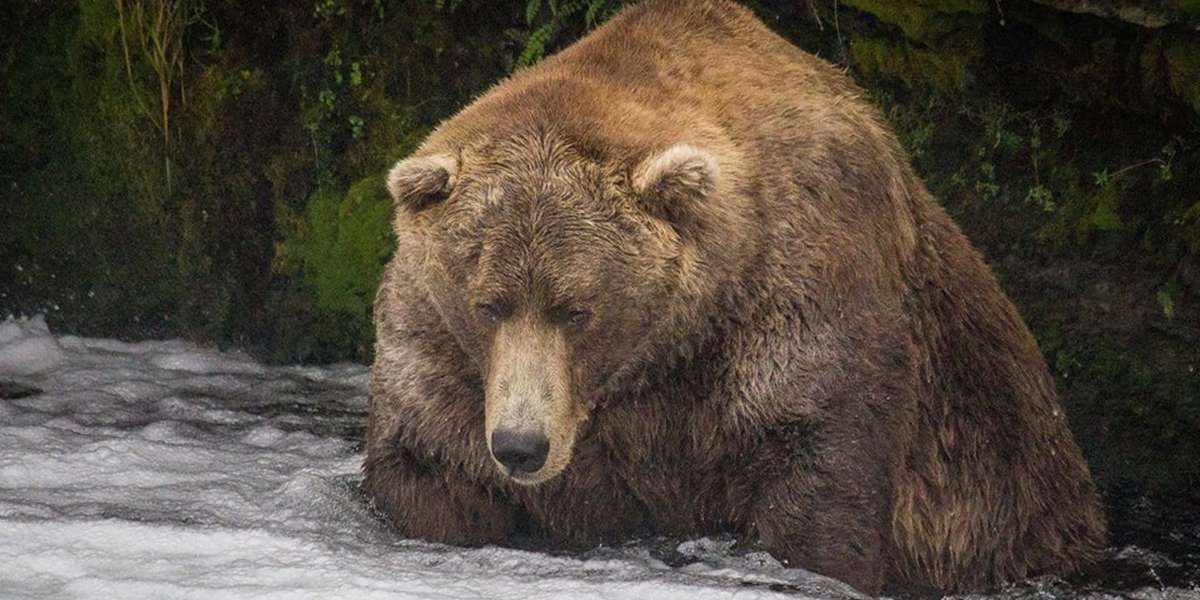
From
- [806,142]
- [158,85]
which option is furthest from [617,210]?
[158,85]

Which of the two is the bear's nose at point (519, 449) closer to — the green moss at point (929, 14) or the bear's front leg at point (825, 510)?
the bear's front leg at point (825, 510)

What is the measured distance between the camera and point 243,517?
6.38 meters

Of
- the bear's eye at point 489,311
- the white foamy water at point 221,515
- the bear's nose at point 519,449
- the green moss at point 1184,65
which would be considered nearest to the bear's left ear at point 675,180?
the bear's eye at point 489,311

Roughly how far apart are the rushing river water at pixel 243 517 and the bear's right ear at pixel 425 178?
1.18 m

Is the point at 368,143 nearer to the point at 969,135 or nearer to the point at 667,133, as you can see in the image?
the point at 969,135

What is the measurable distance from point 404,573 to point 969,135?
3.88 meters

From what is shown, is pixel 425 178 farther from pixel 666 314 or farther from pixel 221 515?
pixel 221 515

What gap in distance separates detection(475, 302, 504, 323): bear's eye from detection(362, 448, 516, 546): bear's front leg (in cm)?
78

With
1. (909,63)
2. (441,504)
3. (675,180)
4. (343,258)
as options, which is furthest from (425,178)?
(343,258)

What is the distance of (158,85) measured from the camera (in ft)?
30.8

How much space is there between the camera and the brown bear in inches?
222

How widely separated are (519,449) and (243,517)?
4.88 ft

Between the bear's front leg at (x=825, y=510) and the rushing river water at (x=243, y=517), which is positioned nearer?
the rushing river water at (x=243, y=517)

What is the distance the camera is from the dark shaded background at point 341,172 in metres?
8.09
